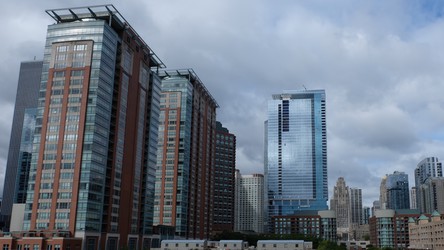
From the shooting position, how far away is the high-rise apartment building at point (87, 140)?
13962 centimetres

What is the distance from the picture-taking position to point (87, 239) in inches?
5463

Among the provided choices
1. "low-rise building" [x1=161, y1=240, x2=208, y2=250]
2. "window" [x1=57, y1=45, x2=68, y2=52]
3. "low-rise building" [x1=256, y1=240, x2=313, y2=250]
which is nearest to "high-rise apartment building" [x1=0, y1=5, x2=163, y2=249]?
"window" [x1=57, y1=45, x2=68, y2=52]

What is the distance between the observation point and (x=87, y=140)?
14512cm

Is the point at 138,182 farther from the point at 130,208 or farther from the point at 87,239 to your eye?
the point at 87,239

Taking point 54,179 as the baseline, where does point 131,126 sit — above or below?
above

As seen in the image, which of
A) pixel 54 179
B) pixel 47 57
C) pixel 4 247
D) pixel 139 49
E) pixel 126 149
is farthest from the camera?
pixel 139 49

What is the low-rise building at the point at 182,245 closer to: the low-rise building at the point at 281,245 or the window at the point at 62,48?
the low-rise building at the point at 281,245

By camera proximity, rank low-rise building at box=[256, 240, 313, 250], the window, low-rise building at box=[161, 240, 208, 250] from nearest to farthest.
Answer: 1. the window
2. low-rise building at box=[161, 240, 208, 250]
3. low-rise building at box=[256, 240, 313, 250]

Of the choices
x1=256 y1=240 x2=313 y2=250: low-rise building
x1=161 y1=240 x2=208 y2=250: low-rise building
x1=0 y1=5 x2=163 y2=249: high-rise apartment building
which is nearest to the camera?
x1=0 y1=5 x2=163 y2=249: high-rise apartment building

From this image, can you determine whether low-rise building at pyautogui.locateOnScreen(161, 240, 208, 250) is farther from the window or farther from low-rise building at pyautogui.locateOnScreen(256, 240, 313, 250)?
the window

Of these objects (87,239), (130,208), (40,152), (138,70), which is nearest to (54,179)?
(40,152)

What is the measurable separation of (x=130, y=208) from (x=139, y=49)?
58.5 meters

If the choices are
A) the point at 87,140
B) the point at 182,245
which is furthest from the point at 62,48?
the point at 182,245

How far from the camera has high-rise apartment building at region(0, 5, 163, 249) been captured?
140 meters
